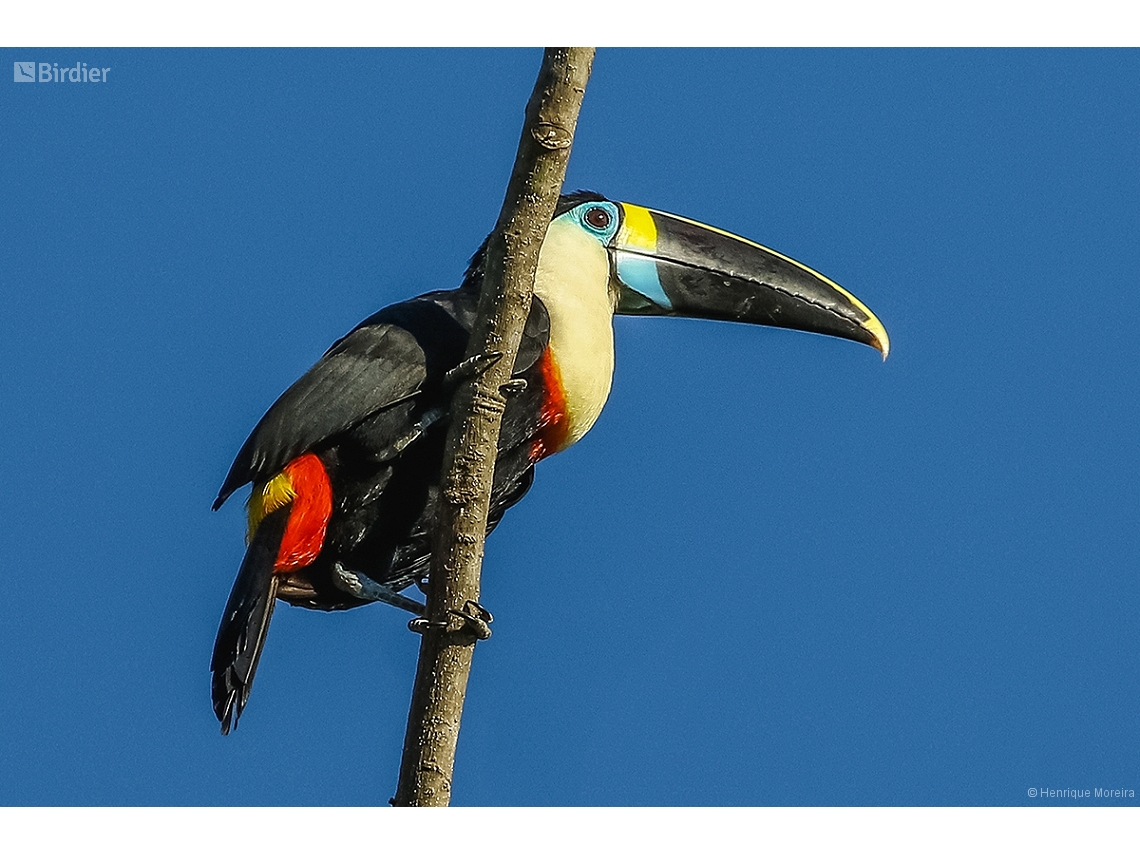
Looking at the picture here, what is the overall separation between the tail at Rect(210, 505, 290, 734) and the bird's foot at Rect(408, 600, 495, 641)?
0.72 meters

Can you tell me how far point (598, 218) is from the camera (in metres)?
5.48

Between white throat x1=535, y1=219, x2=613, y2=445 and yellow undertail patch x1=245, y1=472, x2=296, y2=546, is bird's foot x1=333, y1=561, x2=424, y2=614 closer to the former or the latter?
yellow undertail patch x1=245, y1=472, x2=296, y2=546

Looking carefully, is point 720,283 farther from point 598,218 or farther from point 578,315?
point 578,315

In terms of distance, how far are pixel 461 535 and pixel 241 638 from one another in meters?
0.88

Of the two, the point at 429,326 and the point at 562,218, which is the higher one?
the point at 562,218

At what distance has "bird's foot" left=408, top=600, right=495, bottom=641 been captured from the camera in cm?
388

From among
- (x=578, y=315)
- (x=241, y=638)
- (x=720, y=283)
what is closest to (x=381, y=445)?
(x=241, y=638)

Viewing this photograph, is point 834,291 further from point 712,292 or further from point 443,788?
point 443,788

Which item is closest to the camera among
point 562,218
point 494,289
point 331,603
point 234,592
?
point 494,289

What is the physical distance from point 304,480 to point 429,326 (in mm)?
600

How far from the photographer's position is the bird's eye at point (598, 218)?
5469 millimetres

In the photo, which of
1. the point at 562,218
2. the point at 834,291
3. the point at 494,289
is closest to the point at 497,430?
the point at 494,289

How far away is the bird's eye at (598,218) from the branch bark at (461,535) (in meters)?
1.58

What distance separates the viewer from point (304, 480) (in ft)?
15.3
